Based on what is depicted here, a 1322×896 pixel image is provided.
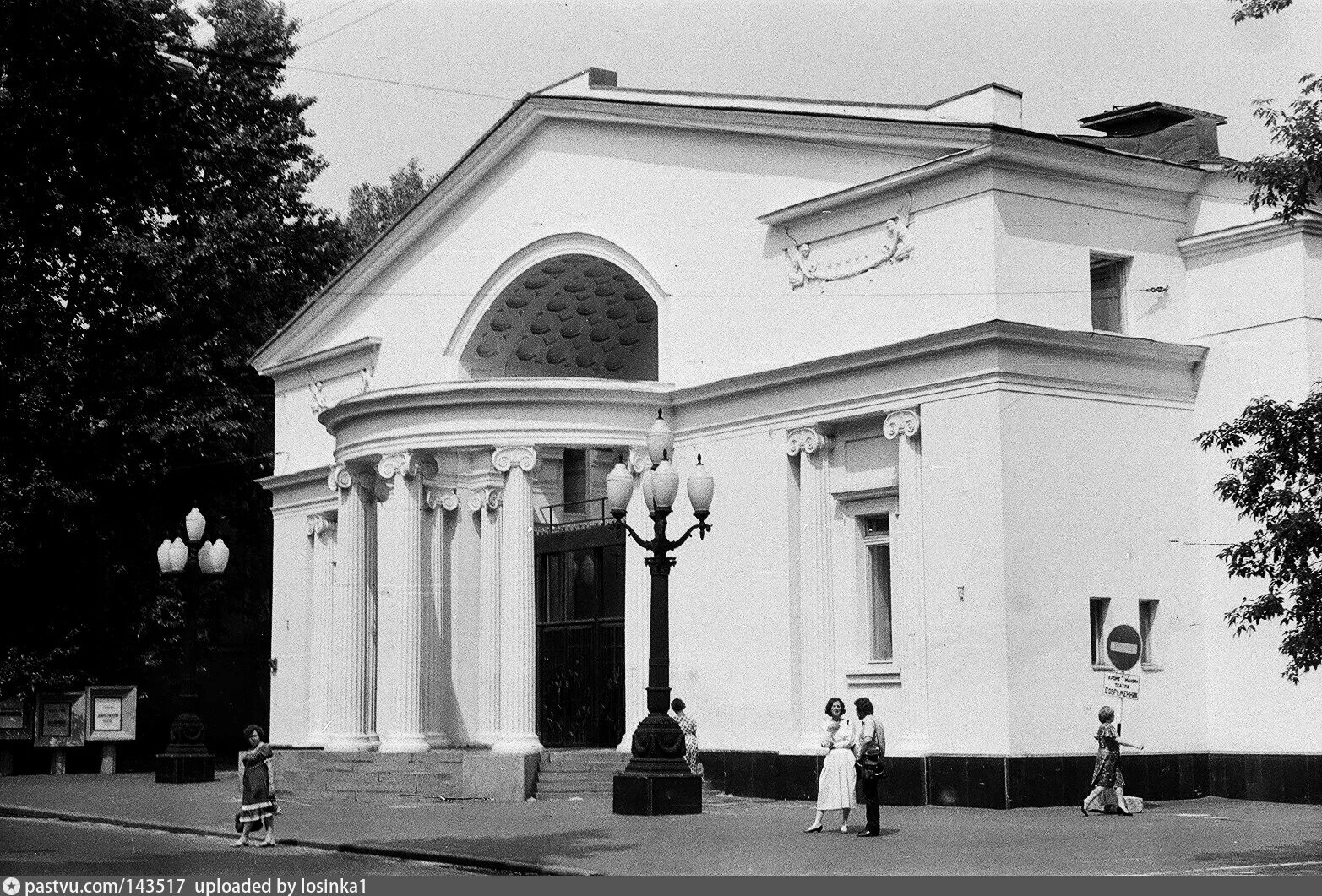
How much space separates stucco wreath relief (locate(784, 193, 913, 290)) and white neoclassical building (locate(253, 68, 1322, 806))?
6 cm

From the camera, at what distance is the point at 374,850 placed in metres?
20.5

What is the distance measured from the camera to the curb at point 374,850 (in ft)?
58.7

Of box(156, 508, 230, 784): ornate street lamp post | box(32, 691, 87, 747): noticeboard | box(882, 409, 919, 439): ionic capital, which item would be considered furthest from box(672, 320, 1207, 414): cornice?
box(32, 691, 87, 747): noticeboard

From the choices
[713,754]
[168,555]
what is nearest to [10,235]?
[168,555]

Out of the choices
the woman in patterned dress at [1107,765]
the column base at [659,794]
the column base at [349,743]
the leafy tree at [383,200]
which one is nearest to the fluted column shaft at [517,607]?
the column base at [349,743]

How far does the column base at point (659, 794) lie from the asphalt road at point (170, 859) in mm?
4436

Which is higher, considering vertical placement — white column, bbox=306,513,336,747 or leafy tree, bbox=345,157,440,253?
leafy tree, bbox=345,157,440,253

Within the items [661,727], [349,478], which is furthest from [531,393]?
[661,727]

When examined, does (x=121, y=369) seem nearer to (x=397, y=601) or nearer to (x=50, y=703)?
(x=50, y=703)

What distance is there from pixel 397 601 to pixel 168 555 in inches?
279

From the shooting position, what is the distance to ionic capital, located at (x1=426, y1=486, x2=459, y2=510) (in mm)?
33844

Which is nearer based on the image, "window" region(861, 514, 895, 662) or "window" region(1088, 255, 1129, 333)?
"window" region(1088, 255, 1129, 333)

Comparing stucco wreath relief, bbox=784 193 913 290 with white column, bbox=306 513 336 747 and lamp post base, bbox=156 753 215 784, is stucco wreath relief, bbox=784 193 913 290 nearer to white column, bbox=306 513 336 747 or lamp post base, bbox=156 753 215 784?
white column, bbox=306 513 336 747

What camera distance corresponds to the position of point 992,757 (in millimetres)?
25688
